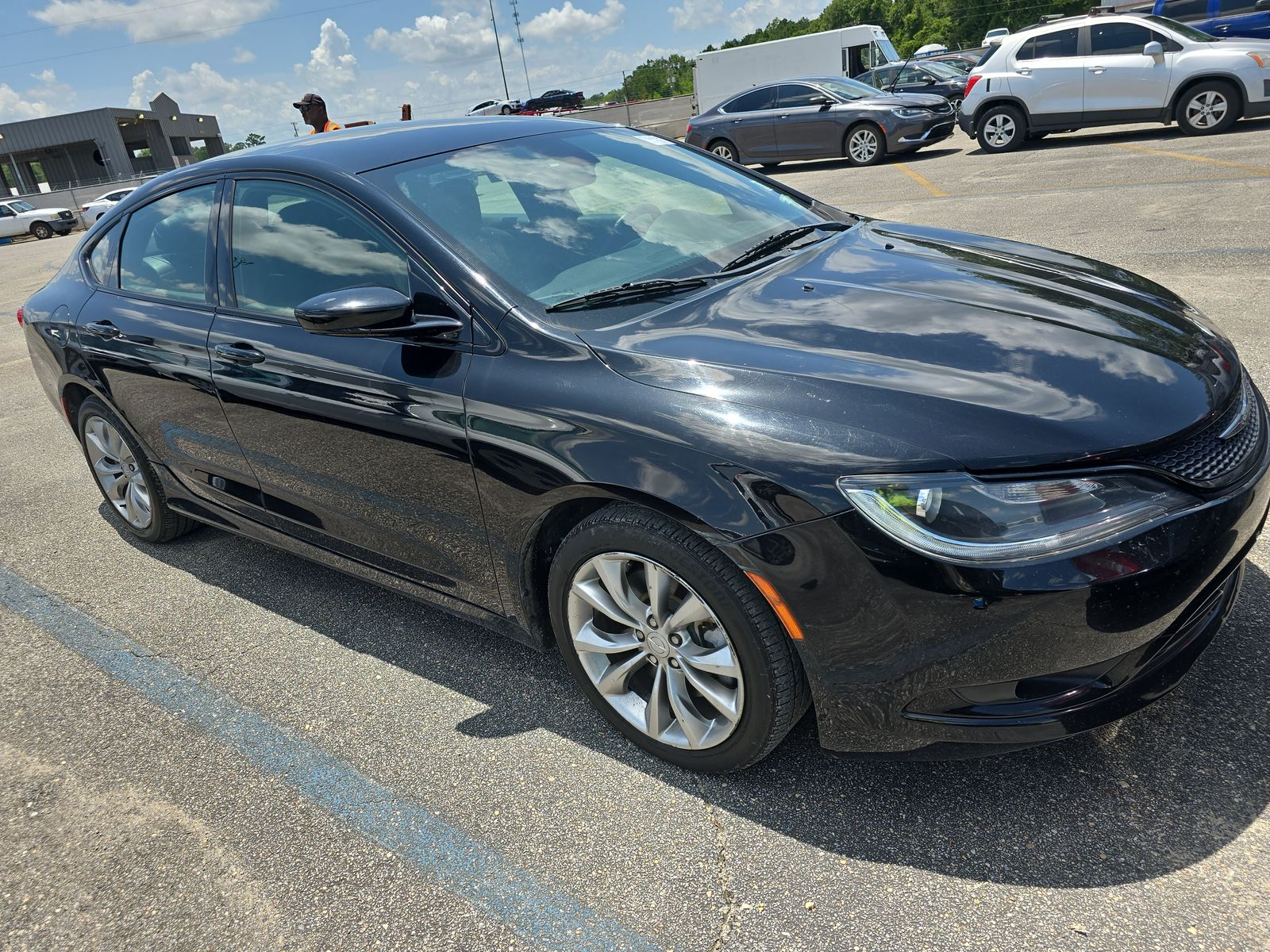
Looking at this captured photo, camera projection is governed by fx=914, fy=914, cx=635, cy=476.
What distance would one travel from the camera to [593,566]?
2.38 m

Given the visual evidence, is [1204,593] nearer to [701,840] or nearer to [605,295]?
[701,840]

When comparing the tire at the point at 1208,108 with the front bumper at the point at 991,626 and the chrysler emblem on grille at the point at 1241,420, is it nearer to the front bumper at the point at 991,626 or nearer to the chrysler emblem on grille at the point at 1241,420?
the chrysler emblem on grille at the point at 1241,420

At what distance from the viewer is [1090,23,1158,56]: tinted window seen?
1247 centimetres

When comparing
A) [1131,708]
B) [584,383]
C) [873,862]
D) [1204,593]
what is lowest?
[873,862]

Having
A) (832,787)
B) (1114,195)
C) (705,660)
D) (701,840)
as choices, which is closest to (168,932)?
(701,840)

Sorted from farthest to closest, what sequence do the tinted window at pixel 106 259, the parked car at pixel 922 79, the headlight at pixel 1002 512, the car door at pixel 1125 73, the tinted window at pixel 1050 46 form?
the parked car at pixel 922 79
the tinted window at pixel 1050 46
the car door at pixel 1125 73
the tinted window at pixel 106 259
the headlight at pixel 1002 512

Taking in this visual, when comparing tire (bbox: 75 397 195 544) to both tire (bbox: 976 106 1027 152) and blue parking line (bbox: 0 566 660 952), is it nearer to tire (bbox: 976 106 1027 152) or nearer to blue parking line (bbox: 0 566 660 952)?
blue parking line (bbox: 0 566 660 952)

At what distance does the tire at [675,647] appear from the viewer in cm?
213

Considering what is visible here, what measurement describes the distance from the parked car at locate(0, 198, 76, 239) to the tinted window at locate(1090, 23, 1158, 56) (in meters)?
30.9

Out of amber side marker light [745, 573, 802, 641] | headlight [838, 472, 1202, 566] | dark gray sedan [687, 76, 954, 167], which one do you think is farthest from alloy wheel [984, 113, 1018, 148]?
amber side marker light [745, 573, 802, 641]

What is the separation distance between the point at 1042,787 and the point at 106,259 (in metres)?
4.13

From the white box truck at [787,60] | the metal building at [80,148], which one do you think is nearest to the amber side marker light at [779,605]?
the white box truck at [787,60]

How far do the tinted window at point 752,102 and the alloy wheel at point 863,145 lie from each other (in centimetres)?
160

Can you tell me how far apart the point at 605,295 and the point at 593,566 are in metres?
0.79
